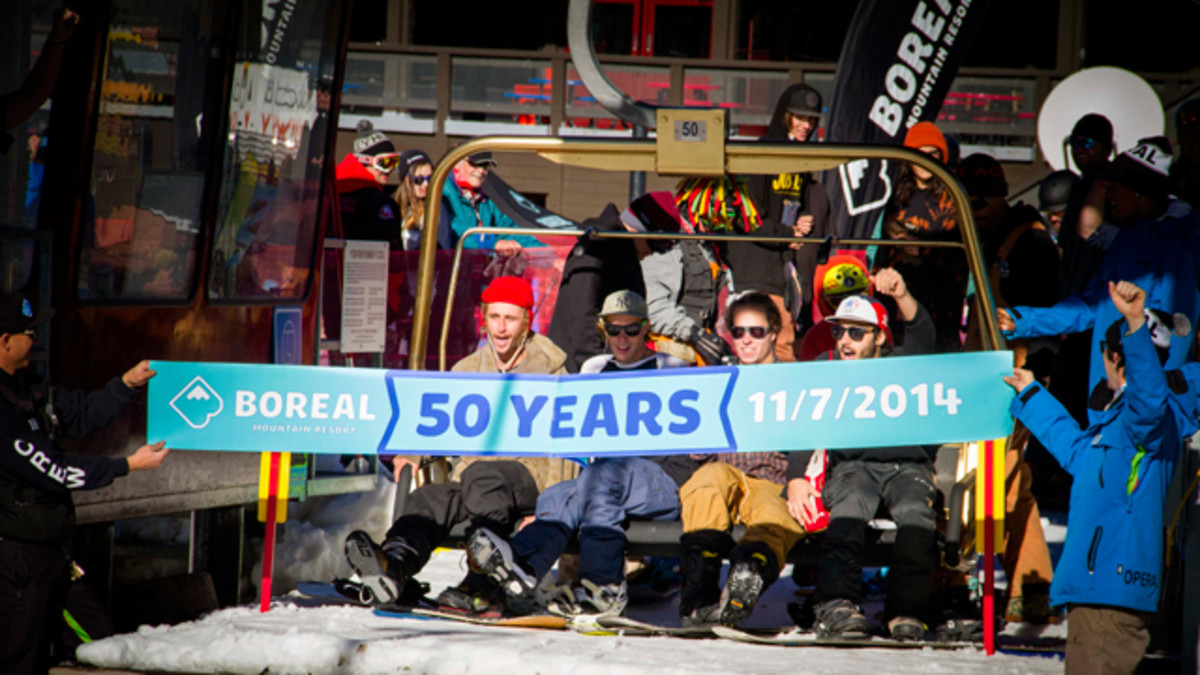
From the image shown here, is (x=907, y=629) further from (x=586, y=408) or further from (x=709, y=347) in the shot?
(x=709, y=347)

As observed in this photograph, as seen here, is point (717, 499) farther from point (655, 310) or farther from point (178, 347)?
point (178, 347)

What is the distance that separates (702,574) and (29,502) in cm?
260

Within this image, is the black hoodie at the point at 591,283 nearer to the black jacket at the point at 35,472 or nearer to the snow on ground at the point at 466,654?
the snow on ground at the point at 466,654

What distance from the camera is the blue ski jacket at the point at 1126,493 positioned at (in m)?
4.03

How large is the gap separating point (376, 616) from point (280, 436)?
2.95ft

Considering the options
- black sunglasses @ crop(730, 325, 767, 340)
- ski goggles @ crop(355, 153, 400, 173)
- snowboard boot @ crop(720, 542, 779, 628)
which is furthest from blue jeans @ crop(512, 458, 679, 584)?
ski goggles @ crop(355, 153, 400, 173)

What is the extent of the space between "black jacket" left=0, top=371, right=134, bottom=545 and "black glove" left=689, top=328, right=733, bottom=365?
315cm

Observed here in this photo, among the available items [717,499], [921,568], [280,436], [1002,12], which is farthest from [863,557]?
[1002,12]

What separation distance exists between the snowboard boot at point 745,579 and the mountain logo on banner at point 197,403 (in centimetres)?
225

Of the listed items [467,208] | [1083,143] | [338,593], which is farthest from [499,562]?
[1083,143]

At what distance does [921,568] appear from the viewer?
16.5 feet

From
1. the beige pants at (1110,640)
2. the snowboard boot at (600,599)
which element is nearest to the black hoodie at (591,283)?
the snowboard boot at (600,599)

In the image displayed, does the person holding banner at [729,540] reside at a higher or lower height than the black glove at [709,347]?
lower

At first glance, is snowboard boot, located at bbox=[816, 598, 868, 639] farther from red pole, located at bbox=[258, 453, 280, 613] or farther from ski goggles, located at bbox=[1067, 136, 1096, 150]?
ski goggles, located at bbox=[1067, 136, 1096, 150]
